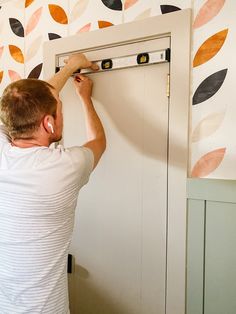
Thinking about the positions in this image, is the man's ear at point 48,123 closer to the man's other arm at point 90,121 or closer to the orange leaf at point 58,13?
the man's other arm at point 90,121

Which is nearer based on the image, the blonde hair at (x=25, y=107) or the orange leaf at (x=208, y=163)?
the blonde hair at (x=25, y=107)

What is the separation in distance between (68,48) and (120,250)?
3.44 ft

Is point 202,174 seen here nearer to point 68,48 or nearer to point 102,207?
point 102,207

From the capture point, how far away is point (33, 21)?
5.83 ft

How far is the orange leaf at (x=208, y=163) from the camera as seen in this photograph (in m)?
1.23

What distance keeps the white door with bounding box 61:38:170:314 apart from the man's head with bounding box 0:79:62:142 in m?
0.50

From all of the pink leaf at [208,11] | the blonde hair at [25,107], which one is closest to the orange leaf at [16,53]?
the blonde hair at [25,107]

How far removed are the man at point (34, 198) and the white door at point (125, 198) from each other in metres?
0.42

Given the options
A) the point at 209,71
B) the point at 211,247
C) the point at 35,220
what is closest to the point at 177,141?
the point at 209,71

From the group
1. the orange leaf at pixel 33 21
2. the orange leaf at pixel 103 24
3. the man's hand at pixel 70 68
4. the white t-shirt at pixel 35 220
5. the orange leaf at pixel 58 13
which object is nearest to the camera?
the white t-shirt at pixel 35 220

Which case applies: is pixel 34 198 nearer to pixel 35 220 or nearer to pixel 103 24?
pixel 35 220

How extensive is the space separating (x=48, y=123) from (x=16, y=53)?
101 cm

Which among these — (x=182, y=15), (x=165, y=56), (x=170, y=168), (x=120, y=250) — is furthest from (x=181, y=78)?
(x=120, y=250)

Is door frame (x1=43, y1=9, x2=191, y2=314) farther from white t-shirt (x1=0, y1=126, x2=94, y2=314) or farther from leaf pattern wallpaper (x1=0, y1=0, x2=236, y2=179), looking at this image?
white t-shirt (x1=0, y1=126, x2=94, y2=314)
